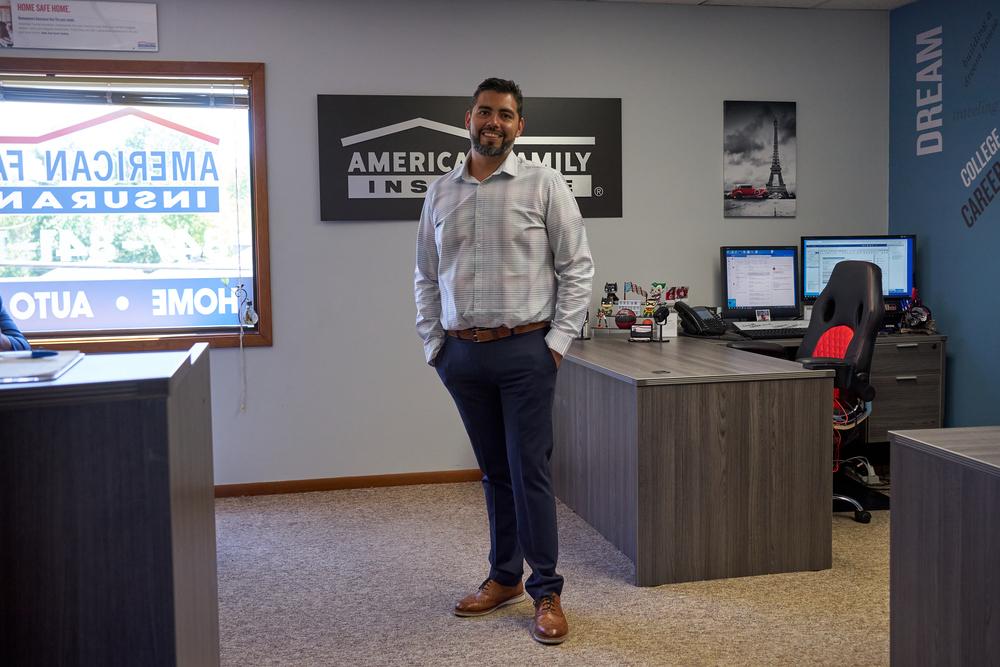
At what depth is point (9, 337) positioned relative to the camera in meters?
2.53

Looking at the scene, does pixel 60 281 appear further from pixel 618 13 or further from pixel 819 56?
pixel 819 56

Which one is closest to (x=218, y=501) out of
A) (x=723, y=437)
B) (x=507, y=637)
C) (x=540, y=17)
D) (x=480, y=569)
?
A: (x=480, y=569)

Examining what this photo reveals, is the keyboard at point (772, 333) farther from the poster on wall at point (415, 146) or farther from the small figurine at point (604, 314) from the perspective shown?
the poster on wall at point (415, 146)

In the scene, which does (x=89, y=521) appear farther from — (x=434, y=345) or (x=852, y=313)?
(x=852, y=313)

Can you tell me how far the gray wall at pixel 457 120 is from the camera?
15.5 feet

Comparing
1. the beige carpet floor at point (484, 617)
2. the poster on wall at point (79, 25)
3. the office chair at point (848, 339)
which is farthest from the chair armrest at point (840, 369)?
the poster on wall at point (79, 25)

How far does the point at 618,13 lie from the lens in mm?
Answer: 5027

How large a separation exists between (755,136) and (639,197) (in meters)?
0.75

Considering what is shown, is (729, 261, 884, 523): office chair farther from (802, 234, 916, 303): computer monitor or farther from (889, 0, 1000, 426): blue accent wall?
(889, 0, 1000, 426): blue accent wall

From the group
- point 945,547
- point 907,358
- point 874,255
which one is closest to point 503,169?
point 945,547

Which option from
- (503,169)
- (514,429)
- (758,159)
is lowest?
(514,429)

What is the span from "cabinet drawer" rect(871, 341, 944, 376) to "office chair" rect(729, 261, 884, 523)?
0.56 metres

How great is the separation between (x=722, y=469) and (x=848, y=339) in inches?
44.9

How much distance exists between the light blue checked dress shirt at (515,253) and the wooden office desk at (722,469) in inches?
21.8
